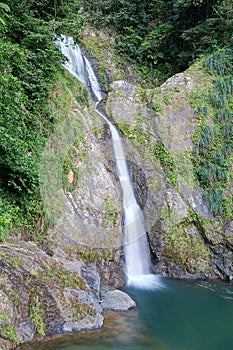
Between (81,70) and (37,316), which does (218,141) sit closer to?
(81,70)

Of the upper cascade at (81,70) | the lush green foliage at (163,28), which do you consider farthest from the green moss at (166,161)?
the lush green foliage at (163,28)

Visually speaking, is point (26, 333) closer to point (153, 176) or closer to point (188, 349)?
point (188, 349)

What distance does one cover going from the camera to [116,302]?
254 inches

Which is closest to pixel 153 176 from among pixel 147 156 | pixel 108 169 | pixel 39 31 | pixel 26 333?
pixel 147 156

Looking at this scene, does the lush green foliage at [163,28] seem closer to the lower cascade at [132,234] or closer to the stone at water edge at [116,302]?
the lower cascade at [132,234]

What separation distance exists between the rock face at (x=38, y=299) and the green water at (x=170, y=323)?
22 centimetres

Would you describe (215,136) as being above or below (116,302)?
above

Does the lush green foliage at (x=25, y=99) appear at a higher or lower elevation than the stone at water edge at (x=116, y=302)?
higher

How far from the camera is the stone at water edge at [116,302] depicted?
248 inches

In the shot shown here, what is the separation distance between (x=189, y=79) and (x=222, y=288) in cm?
793

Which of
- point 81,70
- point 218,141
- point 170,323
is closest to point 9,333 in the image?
point 170,323

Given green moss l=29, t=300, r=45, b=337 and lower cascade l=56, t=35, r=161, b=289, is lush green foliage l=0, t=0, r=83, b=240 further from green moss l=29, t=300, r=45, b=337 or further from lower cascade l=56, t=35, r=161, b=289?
green moss l=29, t=300, r=45, b=337

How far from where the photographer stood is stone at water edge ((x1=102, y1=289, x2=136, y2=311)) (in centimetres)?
629

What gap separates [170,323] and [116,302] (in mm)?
1147
